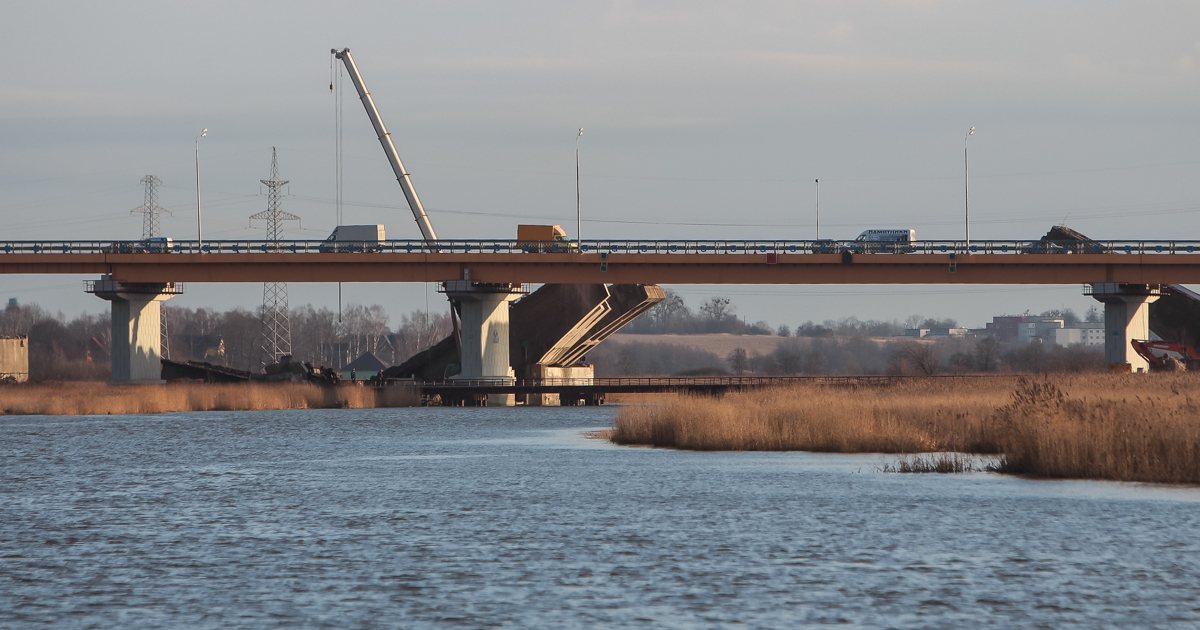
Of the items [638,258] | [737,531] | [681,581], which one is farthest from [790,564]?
[638,258]

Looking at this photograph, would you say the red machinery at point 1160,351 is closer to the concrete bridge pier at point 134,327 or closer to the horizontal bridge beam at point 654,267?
the horizontal bridge beam at point 654,267

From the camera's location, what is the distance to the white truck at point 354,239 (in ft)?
287

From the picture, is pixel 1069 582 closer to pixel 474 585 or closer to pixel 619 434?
pixel 474 585

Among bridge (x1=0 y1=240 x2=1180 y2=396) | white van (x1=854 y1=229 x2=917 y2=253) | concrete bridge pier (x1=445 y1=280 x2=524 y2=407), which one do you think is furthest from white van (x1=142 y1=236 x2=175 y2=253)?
white van (x1=854 y1=229 x2=917 y2=253)

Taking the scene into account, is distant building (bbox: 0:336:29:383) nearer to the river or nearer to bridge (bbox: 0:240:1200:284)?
bridge (bbox: 0:240:1200:284)

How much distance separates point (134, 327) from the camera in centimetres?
8831

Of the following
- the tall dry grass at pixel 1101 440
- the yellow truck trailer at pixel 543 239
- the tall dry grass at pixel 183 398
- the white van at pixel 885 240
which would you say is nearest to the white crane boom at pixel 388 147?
the yellow truck trailer at pixel 543 239

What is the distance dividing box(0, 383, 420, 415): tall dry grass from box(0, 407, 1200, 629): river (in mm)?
32575

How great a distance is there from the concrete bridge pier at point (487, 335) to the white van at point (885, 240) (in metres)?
25.3

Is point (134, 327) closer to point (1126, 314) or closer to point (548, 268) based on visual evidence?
point (548, 268)

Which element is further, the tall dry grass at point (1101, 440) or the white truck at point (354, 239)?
the white truck at point (354, 239)

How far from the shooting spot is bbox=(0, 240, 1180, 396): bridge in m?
84.7

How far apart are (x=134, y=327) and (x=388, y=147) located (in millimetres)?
29568

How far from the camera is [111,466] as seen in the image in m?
38.1
